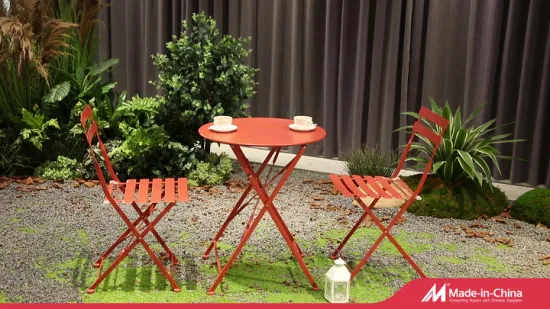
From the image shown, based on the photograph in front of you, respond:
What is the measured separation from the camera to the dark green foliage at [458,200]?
448 cm

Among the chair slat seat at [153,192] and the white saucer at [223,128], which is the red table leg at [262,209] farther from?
the chair slat seat at [153,192]

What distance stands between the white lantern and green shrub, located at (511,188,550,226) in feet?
6.18

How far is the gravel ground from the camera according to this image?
3.58 meters

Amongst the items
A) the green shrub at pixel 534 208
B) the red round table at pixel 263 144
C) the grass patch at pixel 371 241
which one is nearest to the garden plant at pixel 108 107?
the grass patch at pixel 371 241

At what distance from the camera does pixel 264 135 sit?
3404 mm

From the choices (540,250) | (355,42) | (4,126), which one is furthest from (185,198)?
(355,42)

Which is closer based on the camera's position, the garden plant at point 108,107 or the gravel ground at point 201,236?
the gravel ground at point 201,236

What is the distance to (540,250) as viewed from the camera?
3992 mm

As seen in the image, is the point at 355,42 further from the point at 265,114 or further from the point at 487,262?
the point at 487,262

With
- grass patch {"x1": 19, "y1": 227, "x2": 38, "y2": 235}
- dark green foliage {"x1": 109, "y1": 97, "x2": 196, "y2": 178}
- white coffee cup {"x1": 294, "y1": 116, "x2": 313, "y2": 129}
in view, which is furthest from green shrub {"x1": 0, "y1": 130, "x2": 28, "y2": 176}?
white coffee cup {"x1": 294, "y1": 116, "x2": 313, "y2": 129}

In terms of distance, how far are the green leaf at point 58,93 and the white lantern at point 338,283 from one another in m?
2.88

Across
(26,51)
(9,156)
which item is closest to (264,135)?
(26,51)

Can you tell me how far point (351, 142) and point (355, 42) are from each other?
0.92 meters

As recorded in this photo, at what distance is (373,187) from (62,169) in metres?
2.71
